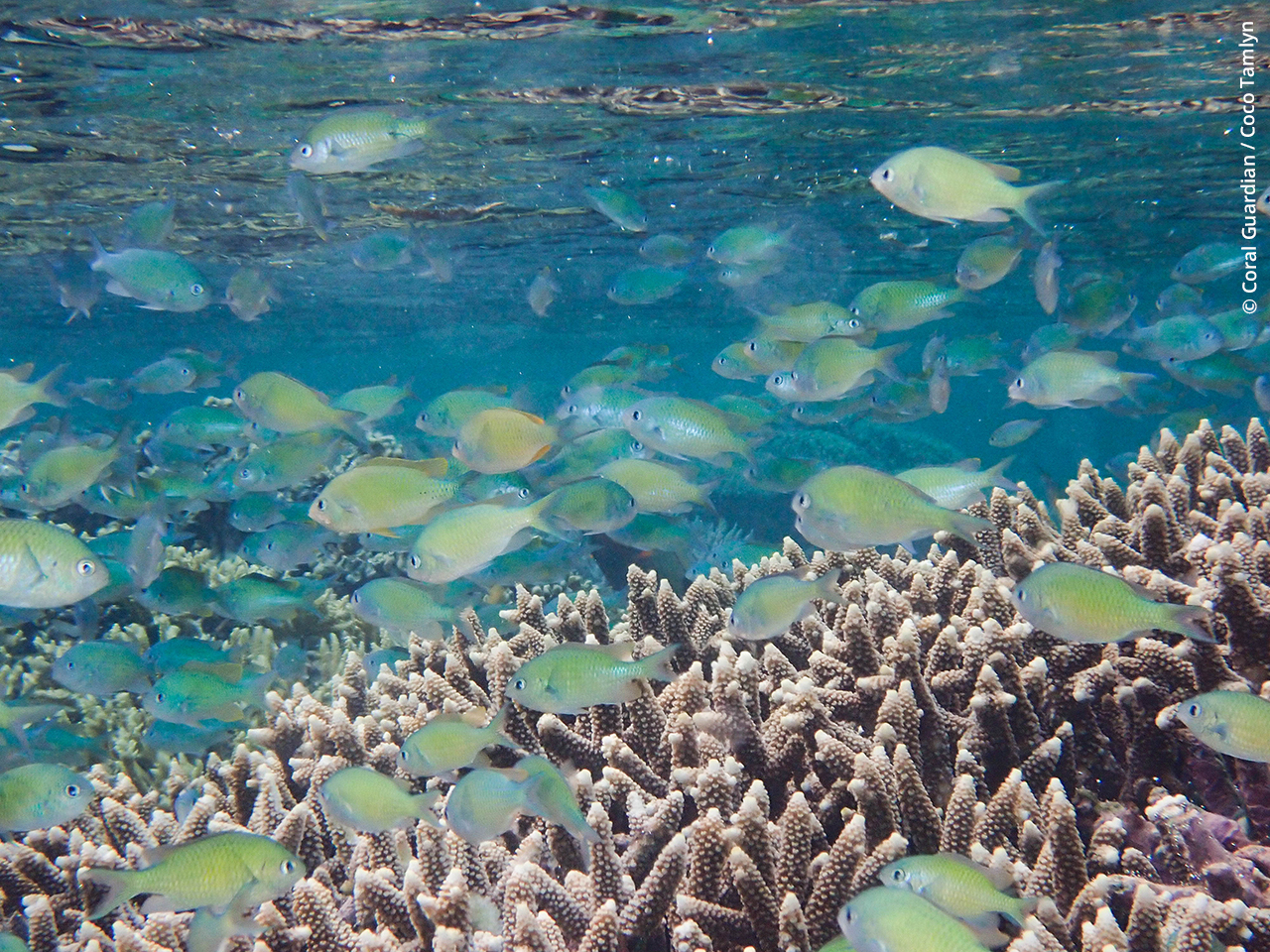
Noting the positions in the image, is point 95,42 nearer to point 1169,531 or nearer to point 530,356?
point 1169,531

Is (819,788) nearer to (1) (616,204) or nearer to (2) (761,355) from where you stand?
(2) (761,355)

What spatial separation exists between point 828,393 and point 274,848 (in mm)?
4710

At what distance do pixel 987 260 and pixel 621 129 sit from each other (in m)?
10.4

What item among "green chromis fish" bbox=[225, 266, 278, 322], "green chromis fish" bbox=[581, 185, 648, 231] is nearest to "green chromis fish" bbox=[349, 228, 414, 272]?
"green chromis fish" bbox=[225, 266, 278, 322]

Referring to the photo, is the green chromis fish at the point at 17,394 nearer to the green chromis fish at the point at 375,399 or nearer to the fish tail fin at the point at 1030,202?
the green chromis fish at the point at 375,399

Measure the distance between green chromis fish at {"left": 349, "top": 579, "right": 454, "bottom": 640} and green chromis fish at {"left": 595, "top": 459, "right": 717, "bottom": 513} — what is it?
1536mm

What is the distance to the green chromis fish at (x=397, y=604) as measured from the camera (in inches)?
183

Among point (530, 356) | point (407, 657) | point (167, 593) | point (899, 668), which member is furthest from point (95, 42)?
point (530, 356)

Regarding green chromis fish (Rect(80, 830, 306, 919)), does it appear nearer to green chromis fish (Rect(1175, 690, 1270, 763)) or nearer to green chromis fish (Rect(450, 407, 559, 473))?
green chromis fish (Rect(450, 407, 559, 473))

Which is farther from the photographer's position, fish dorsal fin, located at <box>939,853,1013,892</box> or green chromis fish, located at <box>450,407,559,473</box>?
green chromis fish, located at <box>450,407,559,473</box>

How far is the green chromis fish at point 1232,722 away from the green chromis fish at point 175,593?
617 cm

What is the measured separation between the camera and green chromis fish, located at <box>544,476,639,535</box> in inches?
186

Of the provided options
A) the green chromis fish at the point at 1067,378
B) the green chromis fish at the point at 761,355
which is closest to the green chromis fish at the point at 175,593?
the green chromis fish at the point at 761,355

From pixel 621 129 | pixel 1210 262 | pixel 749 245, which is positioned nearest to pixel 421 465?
pixel 749 245
